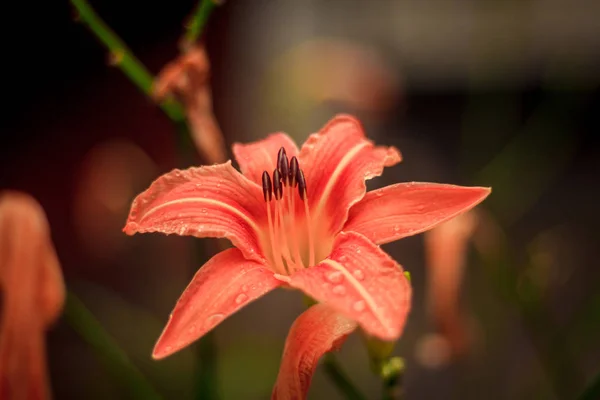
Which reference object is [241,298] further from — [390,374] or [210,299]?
[390,374]

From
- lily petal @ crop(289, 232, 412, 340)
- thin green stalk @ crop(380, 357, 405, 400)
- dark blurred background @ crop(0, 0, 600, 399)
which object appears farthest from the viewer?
dark blurred background @ crop(0, 0, 600, 399)

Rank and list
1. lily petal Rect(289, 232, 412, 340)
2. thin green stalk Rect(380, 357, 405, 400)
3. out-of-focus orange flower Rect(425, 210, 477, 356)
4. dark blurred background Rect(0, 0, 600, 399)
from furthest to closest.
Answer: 1. dark blurred background Rect(0, 0, 600, 399)
2. out-of-focus orange flower Rect(425, 210, 477, 356)
3. thin green stalk Rect(380, 357, 405, 400)
4. lily petal Rect(289, 232, 412, 340)

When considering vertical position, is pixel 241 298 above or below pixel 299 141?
below

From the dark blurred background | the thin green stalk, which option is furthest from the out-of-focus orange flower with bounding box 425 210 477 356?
the thin green stalk

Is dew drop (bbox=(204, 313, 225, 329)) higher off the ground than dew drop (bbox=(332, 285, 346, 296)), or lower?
higher

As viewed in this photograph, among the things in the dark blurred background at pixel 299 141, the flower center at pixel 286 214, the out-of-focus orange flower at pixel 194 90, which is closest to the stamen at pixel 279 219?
the flower center at pixel 286 214

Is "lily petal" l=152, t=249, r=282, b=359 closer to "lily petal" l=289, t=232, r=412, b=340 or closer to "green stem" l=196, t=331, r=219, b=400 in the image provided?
"lily petal" l=289, t=232, r=412, b=340

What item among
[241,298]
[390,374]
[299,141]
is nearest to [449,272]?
[390,374]
